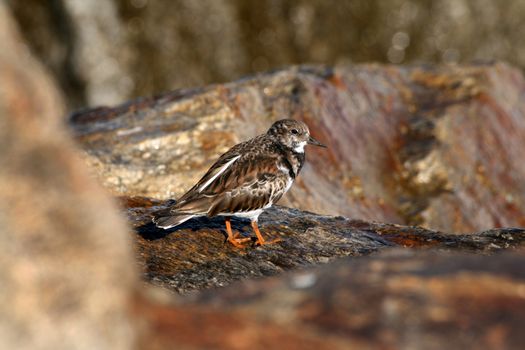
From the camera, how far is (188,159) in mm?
12133

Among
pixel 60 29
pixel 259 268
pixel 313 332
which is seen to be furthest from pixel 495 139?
pixel 60 29

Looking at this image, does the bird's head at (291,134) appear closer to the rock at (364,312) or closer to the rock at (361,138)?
the rock at (361,138)

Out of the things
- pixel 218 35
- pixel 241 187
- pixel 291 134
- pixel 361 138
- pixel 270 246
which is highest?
pixel 218 35

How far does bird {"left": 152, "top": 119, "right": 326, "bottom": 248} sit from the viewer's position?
9.23 meters

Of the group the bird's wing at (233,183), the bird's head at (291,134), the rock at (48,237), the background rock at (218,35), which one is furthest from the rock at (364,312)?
the background rock at (218,35)

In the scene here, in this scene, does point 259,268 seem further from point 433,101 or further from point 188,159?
point 433,101

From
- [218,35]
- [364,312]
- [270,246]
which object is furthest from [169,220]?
[218,35]

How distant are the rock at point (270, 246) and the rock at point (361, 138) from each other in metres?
1.57

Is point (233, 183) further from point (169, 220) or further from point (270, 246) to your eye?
point (169, 220)

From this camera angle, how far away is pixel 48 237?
432 cm

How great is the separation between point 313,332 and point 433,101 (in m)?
11.5

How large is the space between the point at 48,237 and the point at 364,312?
5.64 feet

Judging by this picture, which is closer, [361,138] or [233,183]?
[233,183]

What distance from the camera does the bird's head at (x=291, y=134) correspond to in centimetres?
1073
